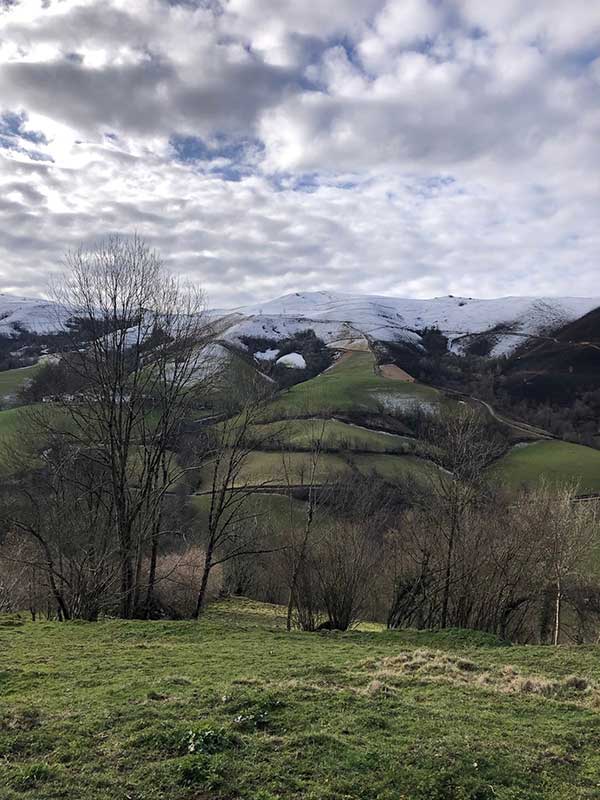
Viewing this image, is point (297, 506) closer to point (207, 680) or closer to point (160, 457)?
point (160, 457)

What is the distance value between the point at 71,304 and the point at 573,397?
134194 mm

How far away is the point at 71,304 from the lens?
82.5 feet

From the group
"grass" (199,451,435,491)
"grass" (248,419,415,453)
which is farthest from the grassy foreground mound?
"grass" (248,419,415,453)

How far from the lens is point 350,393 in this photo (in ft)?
369

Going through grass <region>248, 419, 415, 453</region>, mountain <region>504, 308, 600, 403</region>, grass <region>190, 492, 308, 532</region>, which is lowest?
grass <region>190, 492, 308, 532</region>

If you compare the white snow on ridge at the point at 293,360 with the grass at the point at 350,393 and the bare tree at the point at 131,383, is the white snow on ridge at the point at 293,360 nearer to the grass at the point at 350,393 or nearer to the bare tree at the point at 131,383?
the grass at the point at 350,393

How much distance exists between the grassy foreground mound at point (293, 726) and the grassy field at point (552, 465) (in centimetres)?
6067

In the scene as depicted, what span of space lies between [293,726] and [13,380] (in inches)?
4991

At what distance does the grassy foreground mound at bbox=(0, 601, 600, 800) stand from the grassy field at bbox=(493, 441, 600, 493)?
199 feet

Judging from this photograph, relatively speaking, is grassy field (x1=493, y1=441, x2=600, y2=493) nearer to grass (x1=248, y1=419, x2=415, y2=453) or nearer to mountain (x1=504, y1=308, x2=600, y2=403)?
grass (x1=248, y1=419, x2=415, y2=453)

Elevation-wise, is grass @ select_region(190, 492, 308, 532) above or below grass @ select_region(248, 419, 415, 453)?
below

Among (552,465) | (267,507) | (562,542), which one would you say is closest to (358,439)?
(552,465)

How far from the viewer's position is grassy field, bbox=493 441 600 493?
73250 millimetres

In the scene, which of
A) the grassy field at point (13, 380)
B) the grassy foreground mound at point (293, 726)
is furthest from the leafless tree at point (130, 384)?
the grassy field at point (13, 380)
